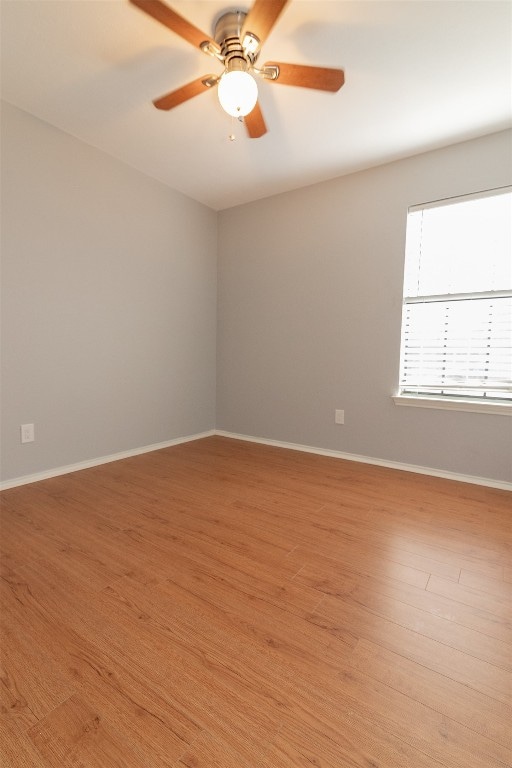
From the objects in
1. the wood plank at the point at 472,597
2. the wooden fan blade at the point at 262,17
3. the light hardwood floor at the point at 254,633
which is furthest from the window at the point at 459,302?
the wooden fan blade at the point at 262,17

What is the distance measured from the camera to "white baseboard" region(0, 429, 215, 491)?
2285 millimetres

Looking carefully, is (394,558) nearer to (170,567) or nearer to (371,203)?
(170,567)

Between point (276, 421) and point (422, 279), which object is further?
point (276, 421)

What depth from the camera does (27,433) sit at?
7.58 feet

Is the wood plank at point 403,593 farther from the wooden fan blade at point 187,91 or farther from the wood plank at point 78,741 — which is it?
the wooden fan blade at point 187,91

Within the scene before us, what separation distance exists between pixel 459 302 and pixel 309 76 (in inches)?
69.1

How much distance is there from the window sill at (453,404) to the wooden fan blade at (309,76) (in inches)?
79.5

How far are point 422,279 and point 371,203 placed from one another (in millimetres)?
753

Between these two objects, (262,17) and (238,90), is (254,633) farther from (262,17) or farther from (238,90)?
(262,17)

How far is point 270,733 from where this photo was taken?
0.81 meters

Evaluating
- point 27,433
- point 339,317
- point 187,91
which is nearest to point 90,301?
point 27,433

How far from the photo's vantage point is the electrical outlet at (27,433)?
7.51 feet

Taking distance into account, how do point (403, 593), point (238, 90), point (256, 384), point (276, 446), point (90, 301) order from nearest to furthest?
point (403, 593) → point (238, 90) → point (90, 301) → point (276, 446) → point (256, 384)

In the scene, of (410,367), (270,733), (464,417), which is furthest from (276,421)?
(270,733)
